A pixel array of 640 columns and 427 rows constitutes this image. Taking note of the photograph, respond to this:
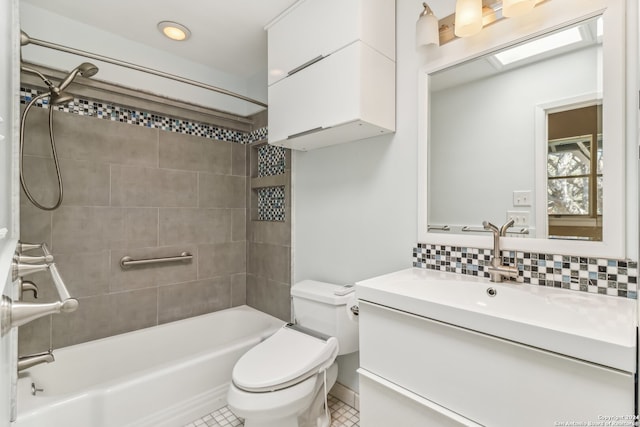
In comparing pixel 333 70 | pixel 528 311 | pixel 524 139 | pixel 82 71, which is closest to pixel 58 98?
pixel 82 71

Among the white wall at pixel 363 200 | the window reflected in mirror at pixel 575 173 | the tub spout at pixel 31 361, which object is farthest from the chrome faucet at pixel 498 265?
the tub spout at pixel 31 361

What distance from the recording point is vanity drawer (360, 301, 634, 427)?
689mm

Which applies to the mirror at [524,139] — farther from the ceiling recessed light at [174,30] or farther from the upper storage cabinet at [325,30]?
the ceiling recessed light at [174,30]

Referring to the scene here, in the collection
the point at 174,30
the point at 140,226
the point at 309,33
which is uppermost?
the point at 174,30

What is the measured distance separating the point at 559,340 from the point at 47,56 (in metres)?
2.71

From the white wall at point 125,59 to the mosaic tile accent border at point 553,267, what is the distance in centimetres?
196

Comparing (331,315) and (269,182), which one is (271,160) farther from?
(331,315)

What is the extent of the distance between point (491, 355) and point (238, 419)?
59.5 inches

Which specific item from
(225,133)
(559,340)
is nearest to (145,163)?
(225,133)

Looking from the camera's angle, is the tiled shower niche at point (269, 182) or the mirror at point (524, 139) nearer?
the mirror at point (524, 139)

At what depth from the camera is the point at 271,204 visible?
2.47 metres

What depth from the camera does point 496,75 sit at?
1309mm

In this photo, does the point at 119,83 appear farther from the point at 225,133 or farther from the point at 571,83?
the point at 571,83

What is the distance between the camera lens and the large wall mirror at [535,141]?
1.02 metres
